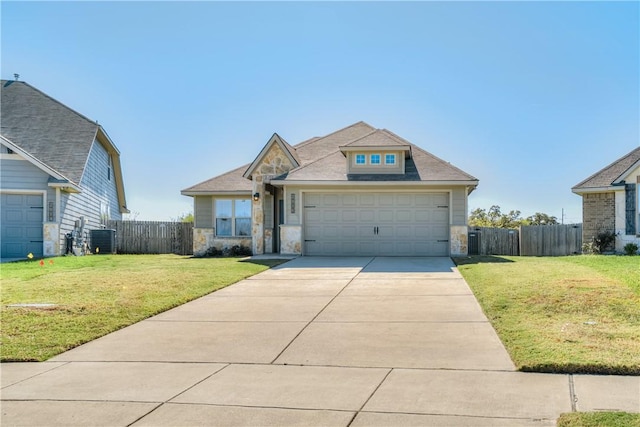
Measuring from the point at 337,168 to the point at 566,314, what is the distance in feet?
42.4

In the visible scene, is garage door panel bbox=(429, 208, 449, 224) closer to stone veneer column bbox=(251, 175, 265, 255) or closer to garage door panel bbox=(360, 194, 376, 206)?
garage door panel bbox=(360, 194, 376, 206)

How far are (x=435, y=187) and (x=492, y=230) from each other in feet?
27.4

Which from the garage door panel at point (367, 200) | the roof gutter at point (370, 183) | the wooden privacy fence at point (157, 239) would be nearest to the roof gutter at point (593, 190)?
the roof gutter at point (370, 183)

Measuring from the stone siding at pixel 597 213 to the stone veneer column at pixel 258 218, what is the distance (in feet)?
40.8

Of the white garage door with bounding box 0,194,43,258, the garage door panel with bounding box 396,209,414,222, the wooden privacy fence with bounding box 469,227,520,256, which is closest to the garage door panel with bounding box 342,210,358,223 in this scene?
the garage door panel with bounding box 396,209,414,222

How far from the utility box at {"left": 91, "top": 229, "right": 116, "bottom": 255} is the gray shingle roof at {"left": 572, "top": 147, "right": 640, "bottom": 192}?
20.2m

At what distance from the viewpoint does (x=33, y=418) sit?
4828mm

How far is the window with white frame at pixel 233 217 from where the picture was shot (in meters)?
23.6

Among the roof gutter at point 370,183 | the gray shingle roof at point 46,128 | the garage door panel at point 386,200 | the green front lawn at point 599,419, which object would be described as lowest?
the green front lawn at point 599,419

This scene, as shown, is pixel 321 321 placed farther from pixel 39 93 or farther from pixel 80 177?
pixel 39 93

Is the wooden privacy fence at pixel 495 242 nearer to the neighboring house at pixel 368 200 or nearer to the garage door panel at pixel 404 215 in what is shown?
the neighboring house at pixel 368 200

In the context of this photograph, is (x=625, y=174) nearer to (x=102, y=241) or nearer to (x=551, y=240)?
(x=551, y=240)

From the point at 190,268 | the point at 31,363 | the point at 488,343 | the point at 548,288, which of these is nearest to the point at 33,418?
the point at 31,363

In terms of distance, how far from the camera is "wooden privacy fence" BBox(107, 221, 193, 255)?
2716 cm
